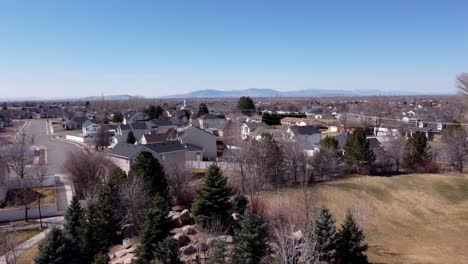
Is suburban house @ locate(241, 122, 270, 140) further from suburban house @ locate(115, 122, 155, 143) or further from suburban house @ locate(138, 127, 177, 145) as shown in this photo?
suburban house @ locate(115, 122, 155, 143)

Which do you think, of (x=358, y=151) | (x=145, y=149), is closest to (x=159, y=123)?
(x=145, y=149)

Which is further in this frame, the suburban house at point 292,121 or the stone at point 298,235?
the suburban house at point 292,121

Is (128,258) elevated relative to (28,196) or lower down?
elevated

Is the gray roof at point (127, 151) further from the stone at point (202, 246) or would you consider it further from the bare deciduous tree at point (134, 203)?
the stone at point (202, 246)

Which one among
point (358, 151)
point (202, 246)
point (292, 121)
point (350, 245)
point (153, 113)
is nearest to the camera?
point (350, 245)

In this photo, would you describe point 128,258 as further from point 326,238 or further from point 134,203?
point 326,238

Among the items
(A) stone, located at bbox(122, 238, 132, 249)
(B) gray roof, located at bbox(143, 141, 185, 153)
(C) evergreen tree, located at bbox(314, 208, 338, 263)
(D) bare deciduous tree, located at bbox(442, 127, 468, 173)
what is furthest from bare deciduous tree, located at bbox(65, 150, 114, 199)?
(D) bare deciduous tree, located at bbox(442, 127, 468, 173)

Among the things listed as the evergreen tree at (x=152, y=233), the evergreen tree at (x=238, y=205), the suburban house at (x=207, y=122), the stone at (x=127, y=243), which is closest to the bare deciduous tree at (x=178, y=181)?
the stone at (x=127, y=243)
